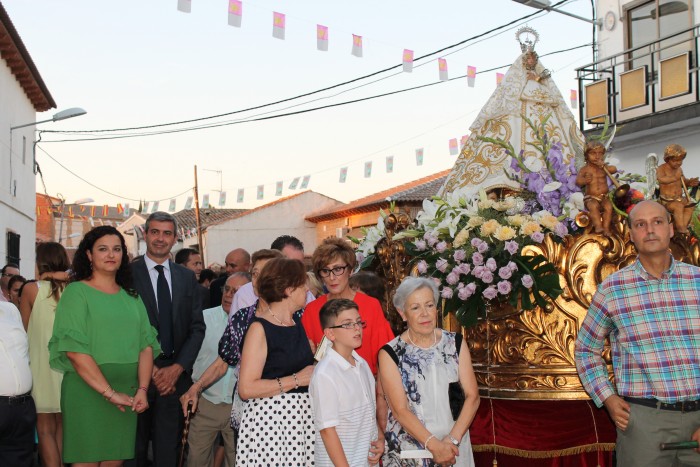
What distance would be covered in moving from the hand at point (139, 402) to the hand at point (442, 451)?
1749 millimetres

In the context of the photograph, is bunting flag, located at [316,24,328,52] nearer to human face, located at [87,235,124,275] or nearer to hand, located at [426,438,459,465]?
human face, located at [87,235,124,275]

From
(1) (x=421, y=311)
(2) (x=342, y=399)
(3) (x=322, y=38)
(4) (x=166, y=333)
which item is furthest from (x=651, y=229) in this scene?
(3) (x=322, y=38)

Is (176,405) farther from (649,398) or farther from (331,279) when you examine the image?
(649,398)

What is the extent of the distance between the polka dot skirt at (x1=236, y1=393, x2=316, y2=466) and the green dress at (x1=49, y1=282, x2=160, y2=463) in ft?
3.09

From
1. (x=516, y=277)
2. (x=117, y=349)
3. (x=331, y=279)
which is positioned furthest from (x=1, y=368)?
(x=516, y=277)

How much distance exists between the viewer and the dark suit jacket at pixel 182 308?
550cm

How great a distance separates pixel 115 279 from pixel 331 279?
4.45 feet

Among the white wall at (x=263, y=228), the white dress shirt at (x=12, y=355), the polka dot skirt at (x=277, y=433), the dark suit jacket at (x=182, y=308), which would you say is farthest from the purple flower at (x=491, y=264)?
the white wall at (x=263, y=228)

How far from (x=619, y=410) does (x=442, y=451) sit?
885mm

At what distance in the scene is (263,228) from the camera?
41312 millimetres

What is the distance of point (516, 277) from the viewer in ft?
15.7

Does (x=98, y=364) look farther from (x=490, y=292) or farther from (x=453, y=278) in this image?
(x=490, y=292)

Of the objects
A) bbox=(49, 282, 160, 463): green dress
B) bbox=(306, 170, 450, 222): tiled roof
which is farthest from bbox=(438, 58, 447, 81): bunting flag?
bbox=(306, 170, 450, 222): tiled roof

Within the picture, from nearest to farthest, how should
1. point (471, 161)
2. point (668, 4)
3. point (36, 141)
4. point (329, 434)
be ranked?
point (329, 434) < point (471, 161) < point (668, 4) < point (36, 141)
